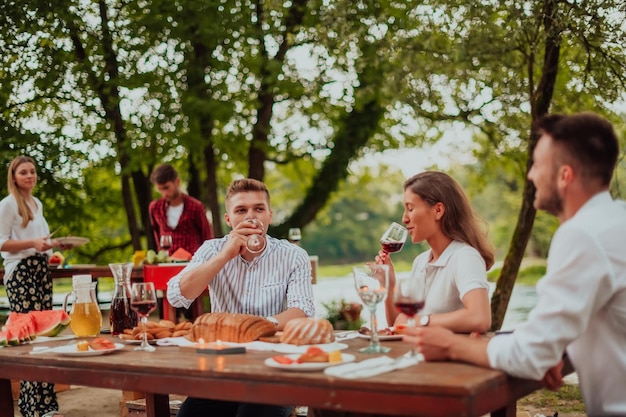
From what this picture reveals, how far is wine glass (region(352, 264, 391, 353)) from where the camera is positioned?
2553 mm

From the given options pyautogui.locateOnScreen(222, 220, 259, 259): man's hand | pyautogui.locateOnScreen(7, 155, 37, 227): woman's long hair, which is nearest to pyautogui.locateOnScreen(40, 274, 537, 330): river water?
pyautogui.locateOnScreen(7, 155, 37, 227): woman's long hair

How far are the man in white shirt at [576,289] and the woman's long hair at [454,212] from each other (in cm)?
98

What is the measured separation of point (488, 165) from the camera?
11172 mm

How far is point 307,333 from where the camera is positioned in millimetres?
2770

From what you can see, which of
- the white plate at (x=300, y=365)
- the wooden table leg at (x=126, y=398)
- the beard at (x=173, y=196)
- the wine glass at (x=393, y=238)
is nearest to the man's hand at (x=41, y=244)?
the wooden table leg at (x=126, y=398)

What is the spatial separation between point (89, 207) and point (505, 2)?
6.66m

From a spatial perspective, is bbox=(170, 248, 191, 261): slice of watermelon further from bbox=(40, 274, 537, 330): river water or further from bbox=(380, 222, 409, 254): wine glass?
bbox=(380, 222, 409, 254): wine glass

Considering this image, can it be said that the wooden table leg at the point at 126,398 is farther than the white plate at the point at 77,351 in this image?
Yes

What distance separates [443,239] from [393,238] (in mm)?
299

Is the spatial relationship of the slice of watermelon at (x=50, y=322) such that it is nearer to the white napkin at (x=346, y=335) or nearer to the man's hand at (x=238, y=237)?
the man's hand at (x=238, y=237)

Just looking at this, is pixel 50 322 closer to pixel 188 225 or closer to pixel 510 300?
pixel 188 225

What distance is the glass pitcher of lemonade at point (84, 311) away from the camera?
3.37 meters

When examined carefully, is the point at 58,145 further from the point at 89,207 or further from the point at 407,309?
the point at 407,309

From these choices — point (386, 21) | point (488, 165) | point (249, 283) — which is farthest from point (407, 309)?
point (488, 165)
